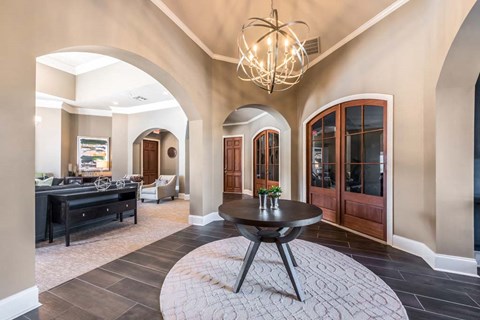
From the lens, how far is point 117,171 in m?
7.99

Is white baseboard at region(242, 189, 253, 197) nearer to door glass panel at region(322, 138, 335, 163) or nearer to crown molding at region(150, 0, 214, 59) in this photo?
door glass panel at region(322, 138, 335, 163)

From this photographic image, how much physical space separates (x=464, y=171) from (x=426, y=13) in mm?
2008

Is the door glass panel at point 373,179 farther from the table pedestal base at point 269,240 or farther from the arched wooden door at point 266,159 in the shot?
the arched wooden door at point 266,159

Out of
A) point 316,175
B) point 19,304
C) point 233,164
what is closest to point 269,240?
point 19,304

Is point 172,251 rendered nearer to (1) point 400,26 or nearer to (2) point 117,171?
(1) point 400,26

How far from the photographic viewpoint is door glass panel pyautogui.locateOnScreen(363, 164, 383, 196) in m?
3.38

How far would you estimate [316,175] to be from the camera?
4785mm

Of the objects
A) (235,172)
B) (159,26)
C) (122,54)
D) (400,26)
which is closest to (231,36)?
(159,26)

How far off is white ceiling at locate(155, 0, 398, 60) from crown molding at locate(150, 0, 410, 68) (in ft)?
0.05

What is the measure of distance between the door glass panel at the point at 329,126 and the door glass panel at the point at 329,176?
0.64m

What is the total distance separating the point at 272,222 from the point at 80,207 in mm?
3427

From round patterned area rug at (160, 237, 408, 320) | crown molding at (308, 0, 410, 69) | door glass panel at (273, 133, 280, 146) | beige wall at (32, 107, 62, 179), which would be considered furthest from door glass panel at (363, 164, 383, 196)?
beige wall at (32, 107, 62, 179)

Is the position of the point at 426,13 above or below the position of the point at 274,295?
above

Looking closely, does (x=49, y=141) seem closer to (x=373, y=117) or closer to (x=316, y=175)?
(x=316, y=175)
